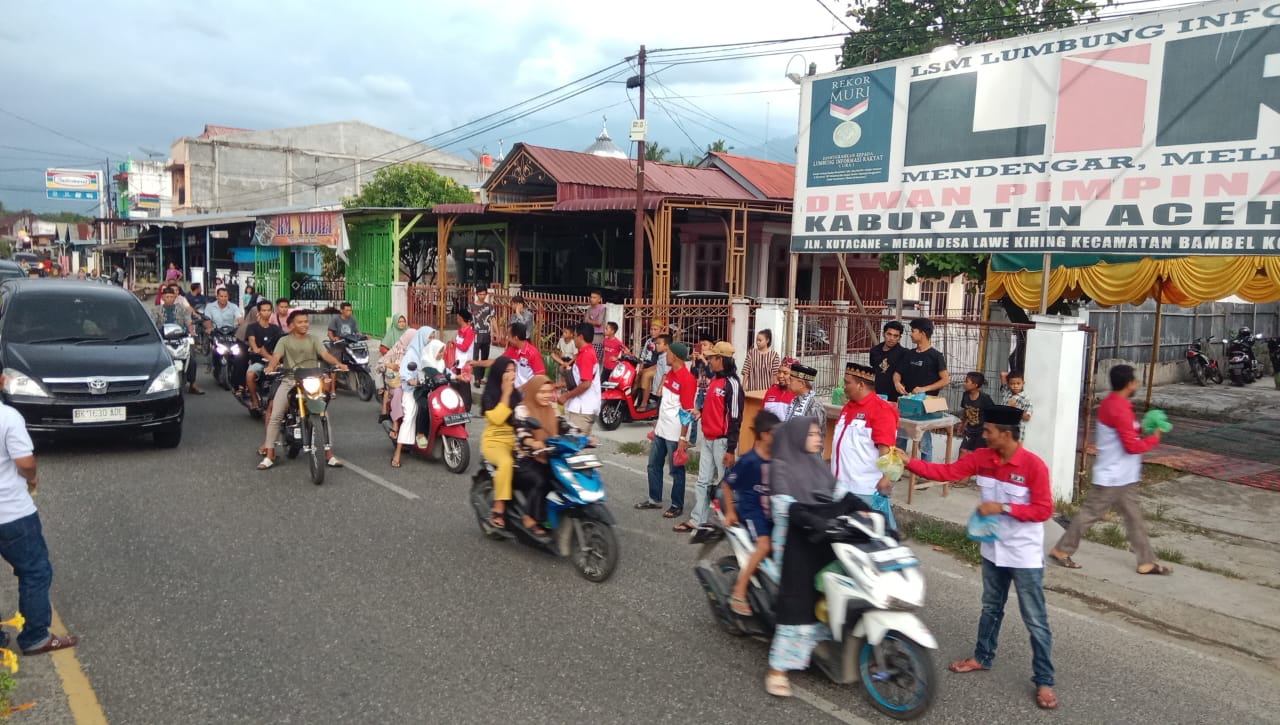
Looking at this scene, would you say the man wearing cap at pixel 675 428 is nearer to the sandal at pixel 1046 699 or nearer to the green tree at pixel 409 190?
the sandal at pixel 1046 699

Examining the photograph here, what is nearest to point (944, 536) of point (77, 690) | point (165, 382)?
point (77, 690)

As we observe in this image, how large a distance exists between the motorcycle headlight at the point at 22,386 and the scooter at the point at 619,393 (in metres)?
6.58

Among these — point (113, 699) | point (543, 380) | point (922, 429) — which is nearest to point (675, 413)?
point (543, 380)

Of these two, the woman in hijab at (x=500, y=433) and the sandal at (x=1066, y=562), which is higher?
the woman in hijab at (x=500, y=433)

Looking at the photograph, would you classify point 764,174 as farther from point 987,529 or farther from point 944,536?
point 987,529

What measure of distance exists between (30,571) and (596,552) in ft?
10.9

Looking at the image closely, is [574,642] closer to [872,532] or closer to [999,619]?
[872,532]

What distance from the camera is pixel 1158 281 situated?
12.4 metres

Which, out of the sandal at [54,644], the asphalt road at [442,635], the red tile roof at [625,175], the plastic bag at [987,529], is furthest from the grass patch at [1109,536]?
the red tile roof at [625,175]

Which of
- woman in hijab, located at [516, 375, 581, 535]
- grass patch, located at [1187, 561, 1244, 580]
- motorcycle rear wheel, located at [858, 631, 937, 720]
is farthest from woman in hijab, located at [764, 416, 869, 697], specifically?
grass patch, located at [1187, 561, 1244, 580]

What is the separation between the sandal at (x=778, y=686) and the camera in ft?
14.3

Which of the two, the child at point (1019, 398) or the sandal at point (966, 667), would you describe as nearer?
the sandal at point (966, 667)

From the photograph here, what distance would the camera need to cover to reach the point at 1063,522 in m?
7.96

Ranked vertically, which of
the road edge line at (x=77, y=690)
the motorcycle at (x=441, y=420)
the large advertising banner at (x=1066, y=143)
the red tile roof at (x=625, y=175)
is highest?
the red tile roof at (x=625, y=175)
